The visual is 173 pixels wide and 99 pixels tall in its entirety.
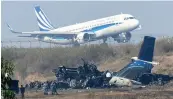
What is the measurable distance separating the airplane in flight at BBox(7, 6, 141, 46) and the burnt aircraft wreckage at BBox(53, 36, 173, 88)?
40.2 meters

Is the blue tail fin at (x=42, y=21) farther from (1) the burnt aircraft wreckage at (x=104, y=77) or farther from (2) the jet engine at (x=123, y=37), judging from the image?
(1) the burnt aircraft wreckage at (x=104, y=77)

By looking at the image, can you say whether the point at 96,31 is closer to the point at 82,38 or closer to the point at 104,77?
the point at 82,38

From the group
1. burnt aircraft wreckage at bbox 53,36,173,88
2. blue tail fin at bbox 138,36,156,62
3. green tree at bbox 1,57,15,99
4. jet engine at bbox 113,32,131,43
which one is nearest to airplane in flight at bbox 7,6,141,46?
jet engine at bbox 113,32,131,43

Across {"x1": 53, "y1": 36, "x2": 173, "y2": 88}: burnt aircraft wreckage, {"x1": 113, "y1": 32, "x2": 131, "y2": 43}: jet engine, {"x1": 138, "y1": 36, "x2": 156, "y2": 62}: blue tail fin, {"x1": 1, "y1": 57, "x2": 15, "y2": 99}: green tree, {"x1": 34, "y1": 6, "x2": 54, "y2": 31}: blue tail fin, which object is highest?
{"x1": 34, "y1": 6, "x2": 54, "y2": 31}: blue tail fin

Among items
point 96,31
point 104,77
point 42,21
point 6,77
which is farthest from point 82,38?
point 6,77

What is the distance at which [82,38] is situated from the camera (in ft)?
375

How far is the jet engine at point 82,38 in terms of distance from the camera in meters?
115

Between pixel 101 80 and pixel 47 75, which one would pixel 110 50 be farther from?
pixel 101 80

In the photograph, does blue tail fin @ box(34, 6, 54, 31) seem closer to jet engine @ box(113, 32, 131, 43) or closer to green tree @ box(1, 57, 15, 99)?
jet engine @ box(113, 32, 131, 43)

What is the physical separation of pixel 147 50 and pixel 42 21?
2711 inches

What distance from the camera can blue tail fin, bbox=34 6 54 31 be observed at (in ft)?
456

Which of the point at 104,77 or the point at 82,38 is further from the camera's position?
the point at 82,38

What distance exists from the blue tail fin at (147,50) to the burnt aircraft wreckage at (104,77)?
1.97 m

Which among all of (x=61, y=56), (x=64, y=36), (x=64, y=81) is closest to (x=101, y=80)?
(x=64, y=81)
